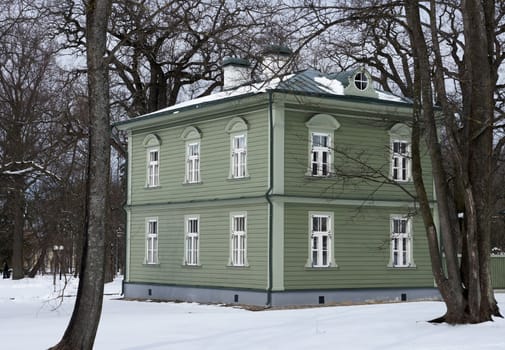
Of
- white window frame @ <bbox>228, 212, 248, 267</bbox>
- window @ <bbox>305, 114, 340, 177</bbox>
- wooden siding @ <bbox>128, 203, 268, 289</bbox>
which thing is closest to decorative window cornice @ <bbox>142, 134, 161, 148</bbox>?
wooden siding @ <bbox>128, 203, 268, 289</bbox>

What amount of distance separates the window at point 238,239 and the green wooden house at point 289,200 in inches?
1.8

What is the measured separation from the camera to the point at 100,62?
15.8 m

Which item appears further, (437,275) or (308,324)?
(308,324)

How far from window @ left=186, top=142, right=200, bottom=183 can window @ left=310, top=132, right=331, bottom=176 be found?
15.3ft

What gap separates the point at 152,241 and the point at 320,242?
7956 millimetres

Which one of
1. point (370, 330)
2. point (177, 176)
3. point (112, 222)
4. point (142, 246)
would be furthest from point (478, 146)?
point (112, 222)

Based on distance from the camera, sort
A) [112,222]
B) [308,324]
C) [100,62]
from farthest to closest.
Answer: [112,222] < [308,324] < [100,62]

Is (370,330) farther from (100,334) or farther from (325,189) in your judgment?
(325,189)

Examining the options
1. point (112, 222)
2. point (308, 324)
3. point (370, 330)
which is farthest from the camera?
point (112, 222)

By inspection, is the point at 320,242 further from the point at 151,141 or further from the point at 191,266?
the point at 151,141

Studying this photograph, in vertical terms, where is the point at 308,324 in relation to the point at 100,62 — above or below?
below

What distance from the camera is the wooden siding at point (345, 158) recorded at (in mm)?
29312

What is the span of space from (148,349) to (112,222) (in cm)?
4121

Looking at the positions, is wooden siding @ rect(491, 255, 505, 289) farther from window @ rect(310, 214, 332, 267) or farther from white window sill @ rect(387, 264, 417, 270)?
window @ rect(310, 214, 332, 267)
